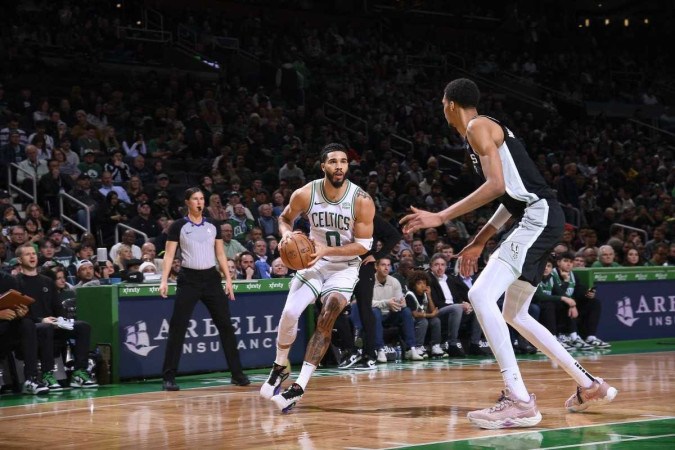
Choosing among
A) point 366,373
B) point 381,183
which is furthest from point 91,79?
point 366,373

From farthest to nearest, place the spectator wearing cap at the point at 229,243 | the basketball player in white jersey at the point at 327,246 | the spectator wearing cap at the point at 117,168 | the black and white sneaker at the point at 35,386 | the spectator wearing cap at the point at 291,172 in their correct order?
the spectator wearing cap at the point at 291,172 < the spectator wearing cap at the point at 117,168 < the spectator wearing cap at the point at 229,243 < the black and white sneaker at the point at 35,386 < the basketball player in white jersey at the point at 327,246

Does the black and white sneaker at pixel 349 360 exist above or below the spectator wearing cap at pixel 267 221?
below

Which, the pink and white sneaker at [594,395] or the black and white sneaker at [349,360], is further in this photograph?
the black and white sneaker at [349,360]

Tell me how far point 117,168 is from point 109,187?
0.98m

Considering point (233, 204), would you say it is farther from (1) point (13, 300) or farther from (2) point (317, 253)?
(2) point (317, 253)

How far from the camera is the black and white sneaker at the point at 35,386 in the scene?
1186cm

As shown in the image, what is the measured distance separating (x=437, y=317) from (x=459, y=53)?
65.6 ft

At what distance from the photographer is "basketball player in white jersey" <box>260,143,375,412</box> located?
979cm

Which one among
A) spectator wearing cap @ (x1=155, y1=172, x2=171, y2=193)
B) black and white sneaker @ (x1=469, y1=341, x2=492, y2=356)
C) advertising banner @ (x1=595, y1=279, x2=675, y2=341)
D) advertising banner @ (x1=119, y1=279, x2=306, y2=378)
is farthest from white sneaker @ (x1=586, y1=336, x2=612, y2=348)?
spectator wearing cap @ (x1=155, y1=172, x2=171, y2=193)

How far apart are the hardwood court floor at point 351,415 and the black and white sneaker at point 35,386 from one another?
17 cm

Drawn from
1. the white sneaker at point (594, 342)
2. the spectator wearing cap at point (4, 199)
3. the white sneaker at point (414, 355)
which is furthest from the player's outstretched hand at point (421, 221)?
the spectator wearing cap at point (4, 199)

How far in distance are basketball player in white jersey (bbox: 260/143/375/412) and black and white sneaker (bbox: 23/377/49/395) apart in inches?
128

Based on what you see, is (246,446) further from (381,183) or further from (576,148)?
(576,148)

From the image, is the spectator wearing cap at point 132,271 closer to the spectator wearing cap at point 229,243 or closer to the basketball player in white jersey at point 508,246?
the spectator wearing cap at point 229,243
